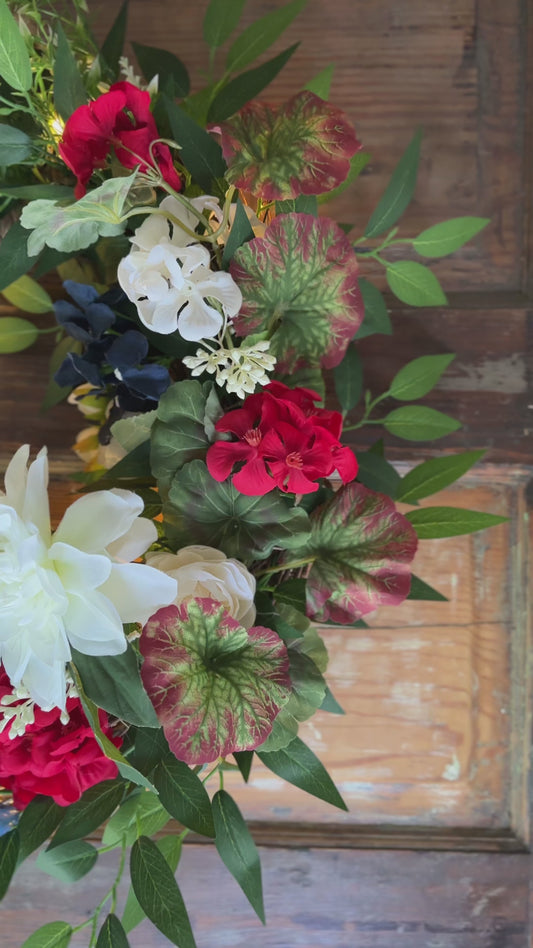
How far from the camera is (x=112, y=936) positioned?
641mm

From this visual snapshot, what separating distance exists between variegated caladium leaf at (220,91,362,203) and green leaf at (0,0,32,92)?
16cm

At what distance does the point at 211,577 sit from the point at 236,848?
27 cm

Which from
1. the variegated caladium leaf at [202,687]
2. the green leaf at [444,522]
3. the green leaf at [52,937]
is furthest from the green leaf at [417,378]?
the green leaf at [52,937]

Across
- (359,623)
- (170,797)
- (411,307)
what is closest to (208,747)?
(170,797)

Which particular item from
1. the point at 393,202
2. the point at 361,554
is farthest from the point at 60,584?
the point at 393,202

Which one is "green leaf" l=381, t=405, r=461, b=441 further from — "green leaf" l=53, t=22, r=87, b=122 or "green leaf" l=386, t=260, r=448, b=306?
"green leaf" l=53, t=22, r=87, b=122

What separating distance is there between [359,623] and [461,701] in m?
0.19

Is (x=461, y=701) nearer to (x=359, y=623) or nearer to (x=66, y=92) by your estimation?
(x=359, y=623)

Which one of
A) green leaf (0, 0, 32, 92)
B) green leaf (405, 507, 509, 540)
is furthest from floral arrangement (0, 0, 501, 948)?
green leaf (405, 507, 509, 540)

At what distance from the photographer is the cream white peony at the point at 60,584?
0.49m

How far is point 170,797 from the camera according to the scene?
59 centimetres

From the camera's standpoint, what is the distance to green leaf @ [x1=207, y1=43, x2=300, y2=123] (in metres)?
0.72

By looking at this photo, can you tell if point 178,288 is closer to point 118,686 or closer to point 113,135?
point 113,135

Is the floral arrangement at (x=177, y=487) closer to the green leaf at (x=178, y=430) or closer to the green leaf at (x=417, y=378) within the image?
the green leaf at (x=178, y=430)
